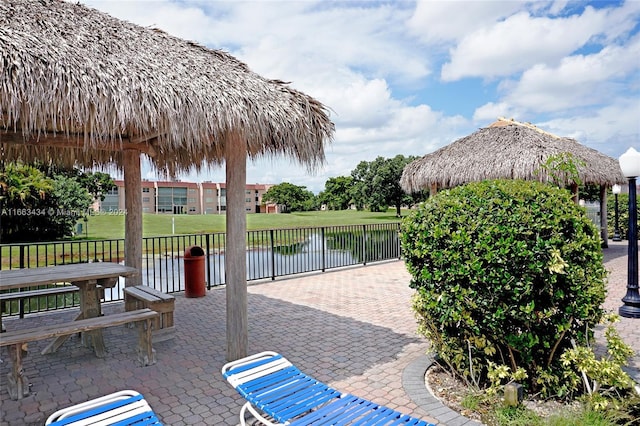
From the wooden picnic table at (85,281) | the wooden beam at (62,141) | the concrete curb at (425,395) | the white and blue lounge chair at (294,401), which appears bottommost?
the concrete curb at (425,395)

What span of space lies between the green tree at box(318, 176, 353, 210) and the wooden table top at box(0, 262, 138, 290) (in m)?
67.3

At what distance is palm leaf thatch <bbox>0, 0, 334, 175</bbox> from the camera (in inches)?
122

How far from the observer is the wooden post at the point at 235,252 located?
13.7 ft

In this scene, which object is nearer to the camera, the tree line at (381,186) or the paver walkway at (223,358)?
the paver walkway at (223,358)

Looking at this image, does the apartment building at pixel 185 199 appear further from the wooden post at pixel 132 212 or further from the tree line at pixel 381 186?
the wooden post at pixel 132 212

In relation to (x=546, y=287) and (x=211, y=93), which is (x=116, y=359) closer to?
(x=211, y=93)

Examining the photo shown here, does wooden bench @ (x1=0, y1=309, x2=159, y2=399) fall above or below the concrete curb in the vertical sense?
above

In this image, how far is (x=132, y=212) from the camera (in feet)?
20.8

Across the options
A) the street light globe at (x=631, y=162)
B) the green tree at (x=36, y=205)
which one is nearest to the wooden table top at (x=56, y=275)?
the street light globe at (x=631, y=162)

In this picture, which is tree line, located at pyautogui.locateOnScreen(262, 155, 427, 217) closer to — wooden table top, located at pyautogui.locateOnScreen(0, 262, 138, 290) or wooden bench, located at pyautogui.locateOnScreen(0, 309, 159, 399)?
wooden table top, located at pyautogui.locateOnScreen(0, 262, 138, 290)

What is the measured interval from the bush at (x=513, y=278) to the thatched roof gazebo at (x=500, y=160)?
746cm

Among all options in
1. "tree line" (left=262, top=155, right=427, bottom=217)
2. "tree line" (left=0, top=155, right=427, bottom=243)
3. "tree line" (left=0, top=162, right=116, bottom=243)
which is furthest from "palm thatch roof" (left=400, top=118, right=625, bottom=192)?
"tree line" (left=262, top=155, right=427, bottom=217)

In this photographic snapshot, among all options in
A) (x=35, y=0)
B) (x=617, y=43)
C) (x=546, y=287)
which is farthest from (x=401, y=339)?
(x=617, y=43)

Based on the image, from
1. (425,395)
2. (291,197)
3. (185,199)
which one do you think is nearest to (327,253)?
(425,395)
